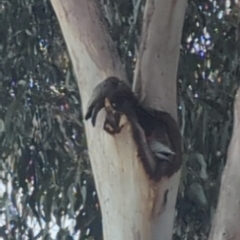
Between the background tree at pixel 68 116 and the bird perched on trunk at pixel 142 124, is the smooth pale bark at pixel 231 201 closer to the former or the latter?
the bird perched on trunk at pixel 142 124

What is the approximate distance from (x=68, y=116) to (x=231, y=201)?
920mm

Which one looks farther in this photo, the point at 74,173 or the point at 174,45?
the point at 74,173

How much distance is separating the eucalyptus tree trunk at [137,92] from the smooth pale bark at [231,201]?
127mm

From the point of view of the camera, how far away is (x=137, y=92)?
1.22m

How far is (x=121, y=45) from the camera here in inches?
71.0

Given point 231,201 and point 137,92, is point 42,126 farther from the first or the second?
point 231,201

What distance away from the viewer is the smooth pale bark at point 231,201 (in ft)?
3.38

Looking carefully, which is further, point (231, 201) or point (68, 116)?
point (68, 116)

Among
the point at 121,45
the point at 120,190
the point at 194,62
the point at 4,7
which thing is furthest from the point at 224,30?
the point at 120,190

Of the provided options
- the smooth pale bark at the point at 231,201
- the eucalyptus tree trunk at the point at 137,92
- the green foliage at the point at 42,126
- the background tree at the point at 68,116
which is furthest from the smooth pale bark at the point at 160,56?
the green foliage at the point at 42,126

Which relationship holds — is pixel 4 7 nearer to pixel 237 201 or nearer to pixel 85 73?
pixel 85 73

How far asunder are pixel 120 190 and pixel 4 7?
101cm

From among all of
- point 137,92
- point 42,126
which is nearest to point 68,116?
point 42,126

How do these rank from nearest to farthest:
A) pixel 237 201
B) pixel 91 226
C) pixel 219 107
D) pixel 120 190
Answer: pixel 237 201
pixel 120 190
pixel 219 107
pixel 91 226
